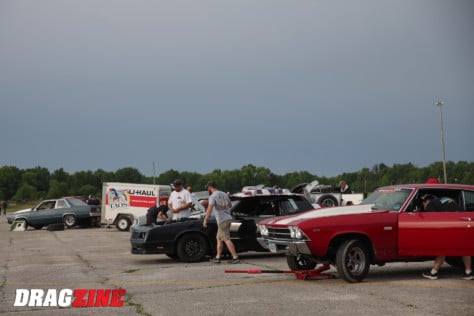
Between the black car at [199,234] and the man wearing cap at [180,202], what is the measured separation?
0.56 metres

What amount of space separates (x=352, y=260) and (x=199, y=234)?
477 centimetres

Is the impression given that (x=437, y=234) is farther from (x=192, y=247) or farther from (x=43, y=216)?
(x=43, y=216)

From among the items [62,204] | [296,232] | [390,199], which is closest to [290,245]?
[296,232]

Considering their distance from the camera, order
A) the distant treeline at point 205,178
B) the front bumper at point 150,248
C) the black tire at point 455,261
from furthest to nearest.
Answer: the distant treeline at point 205,178 → the front bumper at point 150,248 → the black tire at point 455,261

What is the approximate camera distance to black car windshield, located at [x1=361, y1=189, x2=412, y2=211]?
10969 millimetres

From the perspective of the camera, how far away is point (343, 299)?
8969mm

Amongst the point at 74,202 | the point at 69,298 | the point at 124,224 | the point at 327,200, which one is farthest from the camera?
the point at 74,202

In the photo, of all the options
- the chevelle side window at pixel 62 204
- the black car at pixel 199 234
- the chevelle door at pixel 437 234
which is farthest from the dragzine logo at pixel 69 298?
the chevelle side window at pixel 62 204

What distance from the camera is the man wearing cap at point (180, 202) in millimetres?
15484

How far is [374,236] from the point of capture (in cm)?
1053

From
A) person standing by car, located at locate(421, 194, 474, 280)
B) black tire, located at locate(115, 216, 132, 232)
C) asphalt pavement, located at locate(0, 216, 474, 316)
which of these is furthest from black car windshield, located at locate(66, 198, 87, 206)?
person standing by car, located at locate(421, 194, 474, 280)

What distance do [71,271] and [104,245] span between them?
7.99m

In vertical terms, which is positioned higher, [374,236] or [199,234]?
[374,236]

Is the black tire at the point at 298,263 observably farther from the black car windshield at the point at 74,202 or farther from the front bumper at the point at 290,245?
the black car windshield at the point at 74,202
